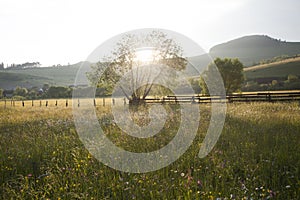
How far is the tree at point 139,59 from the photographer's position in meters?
27.0

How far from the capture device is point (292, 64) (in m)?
112

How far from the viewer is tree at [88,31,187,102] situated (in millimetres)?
27016

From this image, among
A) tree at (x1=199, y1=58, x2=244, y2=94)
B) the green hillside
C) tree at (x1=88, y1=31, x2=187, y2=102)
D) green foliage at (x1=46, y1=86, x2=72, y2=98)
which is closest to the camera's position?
tree at (x1=88, y1=31, x2=187, y2=102)

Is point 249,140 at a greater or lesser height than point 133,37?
lesser

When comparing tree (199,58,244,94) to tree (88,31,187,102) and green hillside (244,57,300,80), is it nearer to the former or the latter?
tree (88,31,187,102)

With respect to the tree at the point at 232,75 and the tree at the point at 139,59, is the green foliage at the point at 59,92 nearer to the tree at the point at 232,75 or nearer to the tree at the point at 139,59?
the tree at the point at 232,75

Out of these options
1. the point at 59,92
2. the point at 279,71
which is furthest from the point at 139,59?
the point at 279,71

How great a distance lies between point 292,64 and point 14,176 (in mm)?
126240

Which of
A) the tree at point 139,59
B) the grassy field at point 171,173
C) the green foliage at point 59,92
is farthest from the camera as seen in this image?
the green foliage at point 59,92

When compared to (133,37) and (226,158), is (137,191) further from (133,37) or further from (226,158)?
(133,37)

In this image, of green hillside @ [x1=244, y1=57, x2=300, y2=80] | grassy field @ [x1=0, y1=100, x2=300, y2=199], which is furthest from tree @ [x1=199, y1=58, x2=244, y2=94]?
green hillside @ [x1=244, y1=57, x2=300, y2=80]

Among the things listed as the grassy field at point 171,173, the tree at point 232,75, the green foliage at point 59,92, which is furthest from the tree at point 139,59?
the green foliage at point 59,92

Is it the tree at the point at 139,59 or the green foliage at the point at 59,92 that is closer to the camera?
the tree at the point at 139,59

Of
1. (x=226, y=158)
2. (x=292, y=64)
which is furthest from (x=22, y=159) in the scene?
(x=292, y=64)
